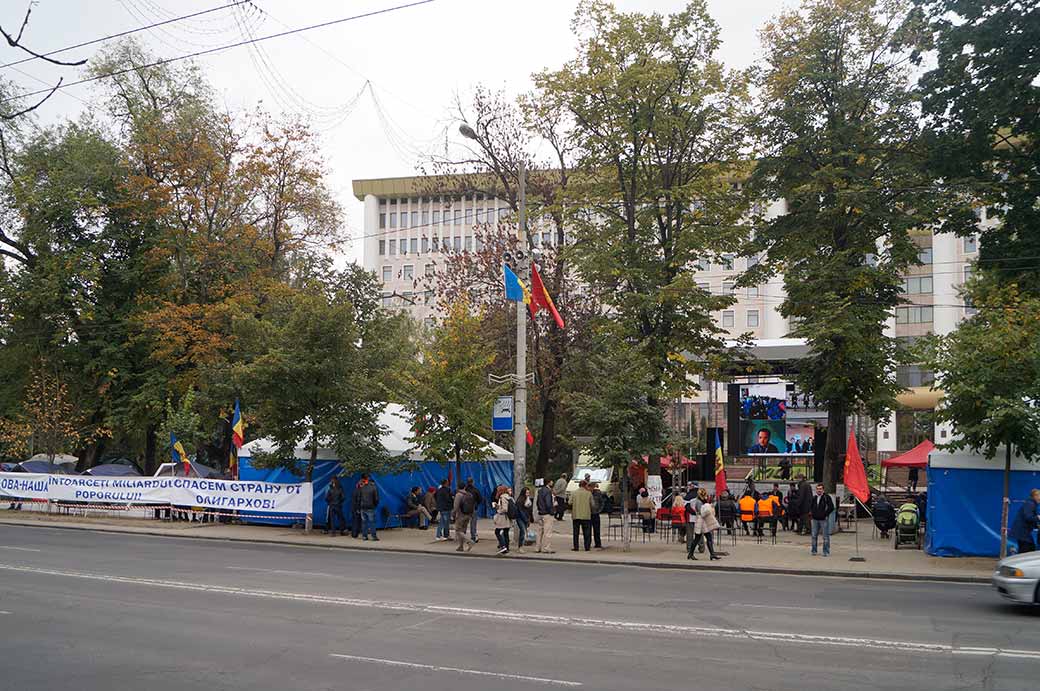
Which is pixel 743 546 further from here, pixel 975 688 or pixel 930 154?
pixel 975 688

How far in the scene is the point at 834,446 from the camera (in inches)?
1173

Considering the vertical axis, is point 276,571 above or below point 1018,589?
below

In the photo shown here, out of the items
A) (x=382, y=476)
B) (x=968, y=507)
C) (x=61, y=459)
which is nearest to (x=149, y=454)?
(x=61, y=459)

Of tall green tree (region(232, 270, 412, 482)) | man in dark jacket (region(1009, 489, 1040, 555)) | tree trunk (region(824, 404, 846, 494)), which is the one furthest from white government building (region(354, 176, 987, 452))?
tall green tree (region(232, 270, 412, 482))

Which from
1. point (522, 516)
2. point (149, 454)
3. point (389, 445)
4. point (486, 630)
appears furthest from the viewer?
point (149, 454)

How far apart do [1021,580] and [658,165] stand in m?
21.0

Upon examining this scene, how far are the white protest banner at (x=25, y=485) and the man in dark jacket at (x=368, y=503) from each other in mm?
15369

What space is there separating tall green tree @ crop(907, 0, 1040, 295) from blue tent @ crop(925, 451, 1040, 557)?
699 cm

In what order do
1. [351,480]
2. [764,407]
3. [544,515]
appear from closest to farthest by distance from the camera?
[544,515] < [351,480] < [764,407]

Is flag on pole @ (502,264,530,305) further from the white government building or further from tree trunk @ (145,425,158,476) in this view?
tree trunk @ (145,425,158,476)

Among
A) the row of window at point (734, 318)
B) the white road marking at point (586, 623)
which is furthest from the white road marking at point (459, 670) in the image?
the row of window at point (734, 318)

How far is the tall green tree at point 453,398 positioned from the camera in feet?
87.2

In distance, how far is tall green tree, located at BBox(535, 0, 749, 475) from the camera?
30.6 m

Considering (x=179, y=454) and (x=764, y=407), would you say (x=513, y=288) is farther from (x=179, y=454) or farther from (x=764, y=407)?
(x=764, y=407)
